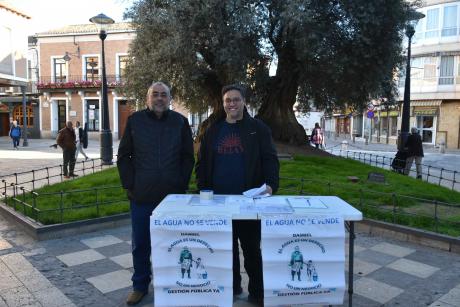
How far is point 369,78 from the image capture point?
457 inches

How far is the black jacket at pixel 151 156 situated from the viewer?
12.3 ft

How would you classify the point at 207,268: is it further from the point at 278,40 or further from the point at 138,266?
the point at 278,40

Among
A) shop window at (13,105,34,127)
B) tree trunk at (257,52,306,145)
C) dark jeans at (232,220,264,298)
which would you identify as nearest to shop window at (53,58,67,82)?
shop window at (13,105,34,127)

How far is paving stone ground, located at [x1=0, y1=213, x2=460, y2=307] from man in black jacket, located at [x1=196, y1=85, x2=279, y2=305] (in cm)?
59

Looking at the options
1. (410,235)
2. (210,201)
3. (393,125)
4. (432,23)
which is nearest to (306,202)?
(210,201)

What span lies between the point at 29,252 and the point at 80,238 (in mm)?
744

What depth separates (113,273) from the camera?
181 inches

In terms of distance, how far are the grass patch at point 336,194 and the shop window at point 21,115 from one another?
32597mm

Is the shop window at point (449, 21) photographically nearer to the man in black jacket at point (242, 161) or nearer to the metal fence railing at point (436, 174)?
the metal fence railing at point (436, 174)

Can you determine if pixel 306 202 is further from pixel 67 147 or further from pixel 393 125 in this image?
pixel 393 125

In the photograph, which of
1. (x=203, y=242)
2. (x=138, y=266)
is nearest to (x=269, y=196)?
(x=203, y=242)

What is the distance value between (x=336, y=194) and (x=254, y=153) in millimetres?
4662

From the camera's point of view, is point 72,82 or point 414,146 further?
point 72,82

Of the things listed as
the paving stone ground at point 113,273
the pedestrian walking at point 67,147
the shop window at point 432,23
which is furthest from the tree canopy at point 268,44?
the shop window at point 432,23
